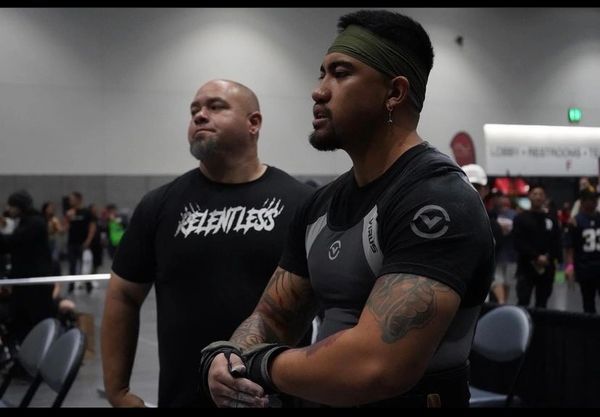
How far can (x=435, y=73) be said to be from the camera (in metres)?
9.77

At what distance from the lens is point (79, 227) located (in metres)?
9.98

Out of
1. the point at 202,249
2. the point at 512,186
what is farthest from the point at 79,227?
the point at 202,249

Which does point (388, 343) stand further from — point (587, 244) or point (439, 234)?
point (587, 244)

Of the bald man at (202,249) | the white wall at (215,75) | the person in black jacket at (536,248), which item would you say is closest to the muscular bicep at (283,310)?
the bald man at (202,249)

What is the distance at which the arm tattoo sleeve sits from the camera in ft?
4.53

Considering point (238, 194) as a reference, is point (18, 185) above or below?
below

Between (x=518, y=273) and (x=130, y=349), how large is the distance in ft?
21.1

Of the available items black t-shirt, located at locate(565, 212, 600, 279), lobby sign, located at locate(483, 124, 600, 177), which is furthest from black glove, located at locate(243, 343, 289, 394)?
lobby sign, located at locate(483, 124, 600, 177)

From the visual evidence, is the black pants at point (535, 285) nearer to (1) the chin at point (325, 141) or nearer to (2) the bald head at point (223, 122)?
(2) the bald head at point (223, 122)

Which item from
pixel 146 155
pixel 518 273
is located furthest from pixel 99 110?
pixel 518 273

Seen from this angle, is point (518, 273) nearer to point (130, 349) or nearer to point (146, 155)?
point (146, 155)


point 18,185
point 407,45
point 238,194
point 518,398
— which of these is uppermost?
point 407,45

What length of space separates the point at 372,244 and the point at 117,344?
5.17 ft

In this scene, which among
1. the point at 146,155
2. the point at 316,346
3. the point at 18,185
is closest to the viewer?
the point at 316,346
